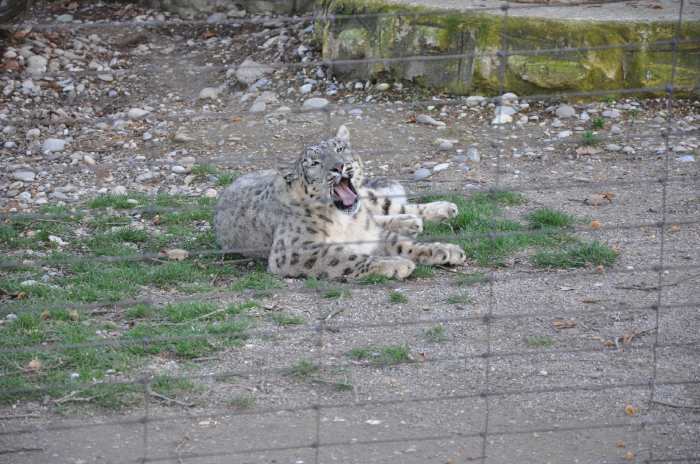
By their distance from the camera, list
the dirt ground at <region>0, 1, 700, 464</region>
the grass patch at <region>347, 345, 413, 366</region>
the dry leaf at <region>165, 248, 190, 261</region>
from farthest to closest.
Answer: the dry leaf at <region>165, 248, 190, 261</region> → the grass patch at <region>347, 345, 413, 366</region> → the dirt ground at <region>0, 1, 700, 464</region>

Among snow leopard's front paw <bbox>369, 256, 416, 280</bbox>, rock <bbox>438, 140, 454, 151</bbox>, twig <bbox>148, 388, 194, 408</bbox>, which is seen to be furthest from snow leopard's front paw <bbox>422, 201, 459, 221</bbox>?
twig <bbox>148, 388, 194, 408</bbox>

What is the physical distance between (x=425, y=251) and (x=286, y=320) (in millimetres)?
1306

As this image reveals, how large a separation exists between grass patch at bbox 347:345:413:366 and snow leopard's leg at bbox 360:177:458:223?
80.7 inches

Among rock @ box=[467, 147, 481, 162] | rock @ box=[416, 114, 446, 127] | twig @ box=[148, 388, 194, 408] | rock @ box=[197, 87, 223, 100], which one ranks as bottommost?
twig @ box=[148, 388, 194, 408]

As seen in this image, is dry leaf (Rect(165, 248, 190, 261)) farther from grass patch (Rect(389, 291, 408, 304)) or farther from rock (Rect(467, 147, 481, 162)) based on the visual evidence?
rock (Rect(467, 147, 481, 162))

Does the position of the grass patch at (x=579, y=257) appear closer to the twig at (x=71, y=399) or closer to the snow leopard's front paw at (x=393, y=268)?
the snow leopard's front paw at (x=393, y=268)

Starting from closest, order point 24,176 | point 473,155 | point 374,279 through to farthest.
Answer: point 374,279, point 473,155, point 24,176

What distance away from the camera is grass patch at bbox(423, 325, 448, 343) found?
569 cm

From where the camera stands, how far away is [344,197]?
23.0ft

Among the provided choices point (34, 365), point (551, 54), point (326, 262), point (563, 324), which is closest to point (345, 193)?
point (326, 262)

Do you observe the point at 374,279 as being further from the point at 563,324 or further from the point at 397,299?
the point at 563,324

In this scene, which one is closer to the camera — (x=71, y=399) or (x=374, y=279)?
(x=71, y=399)

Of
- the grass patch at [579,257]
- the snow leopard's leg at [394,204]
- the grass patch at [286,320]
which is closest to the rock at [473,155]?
the snow leopard's leg at [394,204]

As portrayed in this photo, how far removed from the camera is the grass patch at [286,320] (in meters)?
5.97
